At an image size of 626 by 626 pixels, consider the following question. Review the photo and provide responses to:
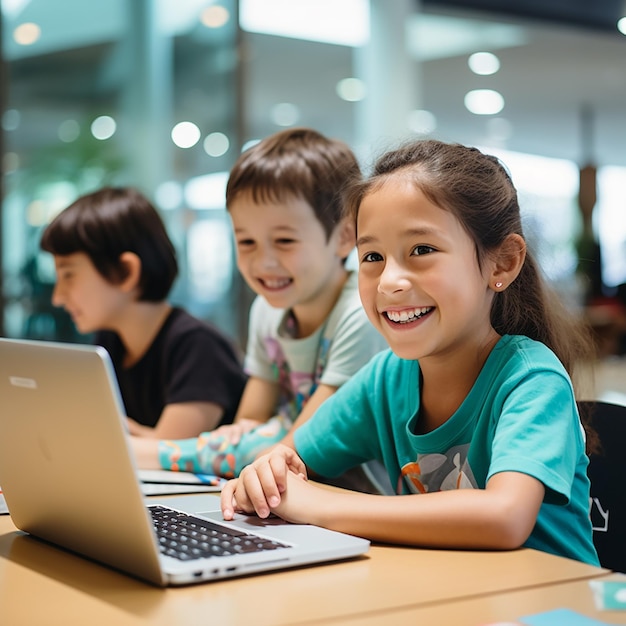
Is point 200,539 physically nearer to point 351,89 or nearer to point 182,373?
point 182,373

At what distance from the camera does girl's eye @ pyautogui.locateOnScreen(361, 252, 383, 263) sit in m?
1.31

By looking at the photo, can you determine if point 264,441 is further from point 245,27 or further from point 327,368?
point 245,27

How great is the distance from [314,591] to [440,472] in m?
0.47

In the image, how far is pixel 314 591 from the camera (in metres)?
0.86

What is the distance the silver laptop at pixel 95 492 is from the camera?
86 cm

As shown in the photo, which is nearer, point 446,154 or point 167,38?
point 446,154

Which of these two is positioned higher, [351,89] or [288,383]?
[351,89]

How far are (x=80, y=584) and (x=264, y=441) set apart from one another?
0.76 metres

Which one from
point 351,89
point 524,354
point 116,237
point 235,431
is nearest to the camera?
point 524,354

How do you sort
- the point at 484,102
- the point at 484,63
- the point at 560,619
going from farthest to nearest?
the point at 484,102
the point at 484,63
the point at 560,619

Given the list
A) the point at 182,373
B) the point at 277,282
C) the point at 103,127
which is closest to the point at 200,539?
the point at 277,282

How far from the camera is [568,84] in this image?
337 inches

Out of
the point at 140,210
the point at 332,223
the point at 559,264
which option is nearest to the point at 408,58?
the point at 140,210

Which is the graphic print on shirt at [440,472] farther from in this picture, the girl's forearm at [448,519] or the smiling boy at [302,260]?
the smiling boy at [302,260]
